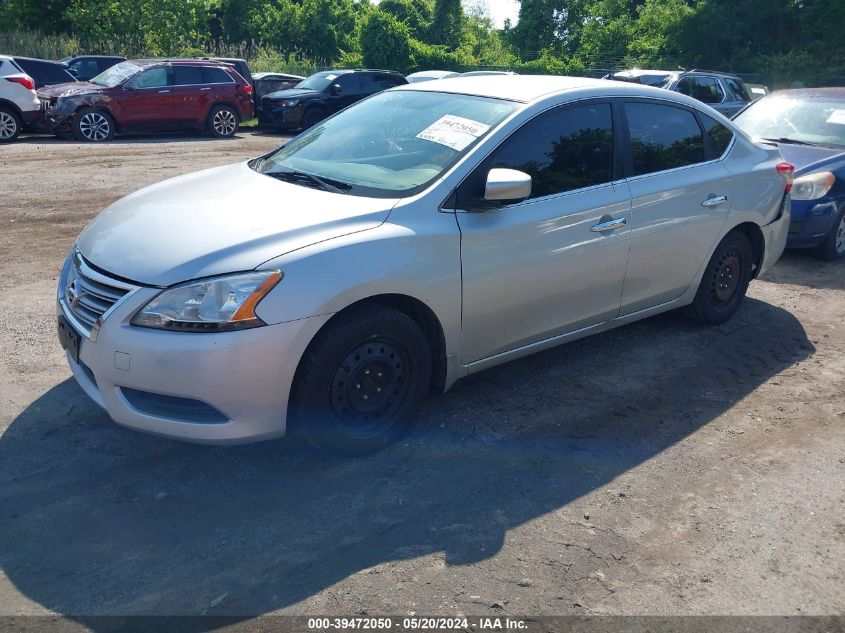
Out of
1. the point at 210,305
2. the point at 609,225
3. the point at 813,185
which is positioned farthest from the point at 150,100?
the point at 210,305

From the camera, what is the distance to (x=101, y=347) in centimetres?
351

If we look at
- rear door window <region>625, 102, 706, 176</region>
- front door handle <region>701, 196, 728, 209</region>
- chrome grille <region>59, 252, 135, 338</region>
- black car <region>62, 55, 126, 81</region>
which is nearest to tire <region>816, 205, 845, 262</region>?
front door handle <region>701, 196, 728, 209</region>

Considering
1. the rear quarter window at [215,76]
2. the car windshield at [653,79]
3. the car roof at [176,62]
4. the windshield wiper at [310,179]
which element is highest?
the windshield wiper at [310,179]

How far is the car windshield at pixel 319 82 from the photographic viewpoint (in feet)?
64.8

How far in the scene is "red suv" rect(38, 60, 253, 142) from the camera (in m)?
16.2

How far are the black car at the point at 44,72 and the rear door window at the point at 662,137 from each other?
1590 centimetres

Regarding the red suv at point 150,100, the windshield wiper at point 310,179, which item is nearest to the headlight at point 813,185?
the windshield wiper at point 310,179

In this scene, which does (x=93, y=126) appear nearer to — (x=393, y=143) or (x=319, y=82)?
(x=319, y=82)

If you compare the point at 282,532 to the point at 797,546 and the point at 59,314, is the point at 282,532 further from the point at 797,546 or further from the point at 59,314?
the point at 797,546

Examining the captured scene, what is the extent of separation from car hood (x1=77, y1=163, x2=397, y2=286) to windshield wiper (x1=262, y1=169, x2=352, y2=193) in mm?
68

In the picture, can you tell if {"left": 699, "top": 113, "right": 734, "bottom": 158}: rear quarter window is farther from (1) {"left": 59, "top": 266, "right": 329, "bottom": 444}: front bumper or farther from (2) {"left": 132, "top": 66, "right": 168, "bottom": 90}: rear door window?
(2) {"left": 132, "top": 66, "right": 168, "bottom": 90}: rear door window

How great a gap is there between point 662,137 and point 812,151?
386cm

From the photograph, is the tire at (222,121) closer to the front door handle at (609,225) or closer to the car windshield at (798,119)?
the car windshield at (798,119)

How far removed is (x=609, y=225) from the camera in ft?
15.6
